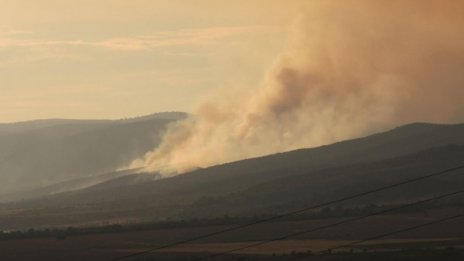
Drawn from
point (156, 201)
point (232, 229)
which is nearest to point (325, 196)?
point (156, 201)

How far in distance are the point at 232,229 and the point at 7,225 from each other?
4877cm

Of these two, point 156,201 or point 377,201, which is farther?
point 156,201

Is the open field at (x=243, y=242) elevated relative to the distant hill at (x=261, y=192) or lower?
lower

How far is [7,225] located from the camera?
14925 centimetres

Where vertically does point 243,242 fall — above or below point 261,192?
below

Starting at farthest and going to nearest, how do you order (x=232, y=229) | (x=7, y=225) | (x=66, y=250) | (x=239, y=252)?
(x=7, y=225) → (x=232, y=229) → (x=66, y=250) → (x=239, y=252)

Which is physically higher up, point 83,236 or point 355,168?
point 355,168

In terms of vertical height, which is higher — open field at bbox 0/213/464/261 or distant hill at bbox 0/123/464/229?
distant hill at bbox 0/123/464/229

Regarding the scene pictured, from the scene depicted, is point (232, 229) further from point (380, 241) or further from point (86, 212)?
point (86, 212)

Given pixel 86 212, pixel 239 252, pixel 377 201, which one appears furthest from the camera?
pixel 86 212

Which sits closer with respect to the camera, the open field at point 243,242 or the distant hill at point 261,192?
the open field at point 243,242

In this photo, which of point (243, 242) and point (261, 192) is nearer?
point (243, 242)

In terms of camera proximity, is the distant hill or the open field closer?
the open field

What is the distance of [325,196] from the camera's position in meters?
150
